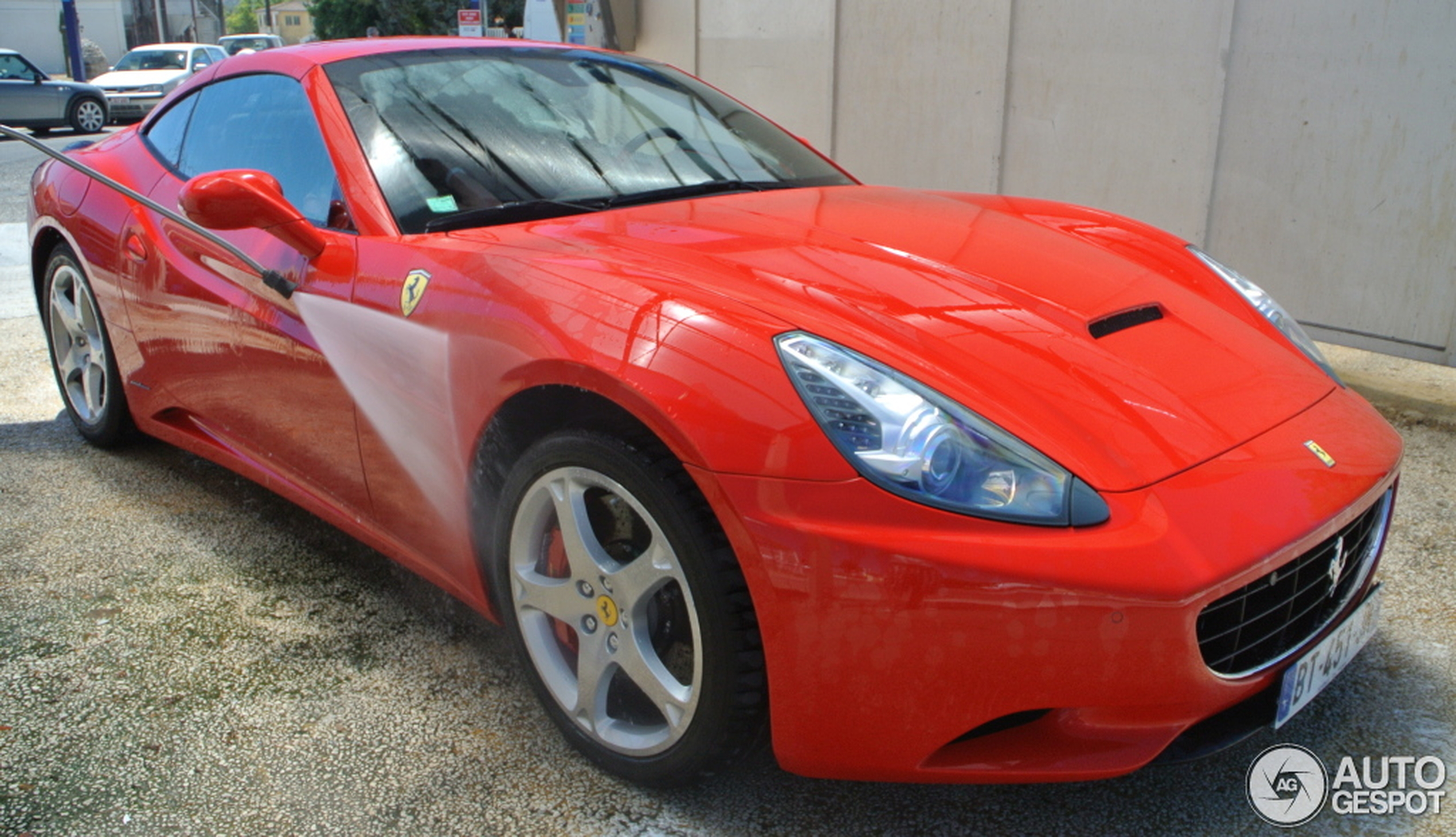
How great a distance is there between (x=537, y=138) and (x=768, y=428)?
3.96 feet

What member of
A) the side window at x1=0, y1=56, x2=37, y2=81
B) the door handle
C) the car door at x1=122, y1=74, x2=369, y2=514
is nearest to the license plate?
the car door at x1=122, y1=74, x2=369, y2=514

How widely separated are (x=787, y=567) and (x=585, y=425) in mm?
444

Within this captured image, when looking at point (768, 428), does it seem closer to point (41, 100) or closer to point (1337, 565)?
point (1337, 565)

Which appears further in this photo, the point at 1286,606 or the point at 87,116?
the point at 87,116

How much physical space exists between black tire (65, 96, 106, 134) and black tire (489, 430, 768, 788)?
19016 millimetres

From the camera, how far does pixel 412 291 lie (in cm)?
211

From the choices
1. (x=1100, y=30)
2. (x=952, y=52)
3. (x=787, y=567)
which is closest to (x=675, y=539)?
(x=787, y=567)

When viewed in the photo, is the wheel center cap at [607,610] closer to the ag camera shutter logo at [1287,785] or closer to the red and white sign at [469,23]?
the ag camera shutter logo at [1287,785]

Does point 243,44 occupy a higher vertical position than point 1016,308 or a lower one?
higher

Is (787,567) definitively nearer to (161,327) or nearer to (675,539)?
(675,539)

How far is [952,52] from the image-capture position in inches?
242

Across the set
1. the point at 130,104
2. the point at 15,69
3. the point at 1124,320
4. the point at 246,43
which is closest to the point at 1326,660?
the point at 1124,320

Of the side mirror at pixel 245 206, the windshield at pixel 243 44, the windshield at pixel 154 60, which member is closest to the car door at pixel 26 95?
the windshield at pixel 154 60

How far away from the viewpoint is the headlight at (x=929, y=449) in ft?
4.96
